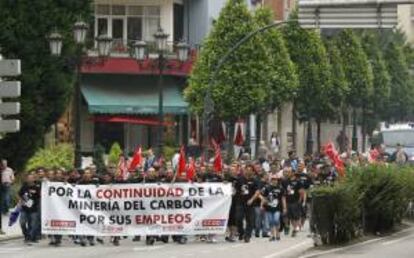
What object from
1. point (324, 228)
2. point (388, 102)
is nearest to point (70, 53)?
point (324, 228)

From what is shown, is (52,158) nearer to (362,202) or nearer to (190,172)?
(190,172)

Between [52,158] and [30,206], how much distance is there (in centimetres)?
1439

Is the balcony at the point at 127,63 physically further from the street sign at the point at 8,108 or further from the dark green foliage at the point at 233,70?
the street sign at the point at 8,108

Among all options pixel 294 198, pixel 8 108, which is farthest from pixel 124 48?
pixel 8 108

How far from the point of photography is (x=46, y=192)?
25.3 metres

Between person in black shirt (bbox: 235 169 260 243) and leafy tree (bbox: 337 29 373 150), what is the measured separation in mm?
43660

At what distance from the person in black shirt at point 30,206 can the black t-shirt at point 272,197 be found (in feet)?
17.0

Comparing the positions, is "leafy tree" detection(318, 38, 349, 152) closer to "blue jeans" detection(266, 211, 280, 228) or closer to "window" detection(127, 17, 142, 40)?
"window" detection(127, 17, 142, 40)

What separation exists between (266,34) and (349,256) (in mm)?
34837

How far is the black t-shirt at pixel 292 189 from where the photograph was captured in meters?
27.5

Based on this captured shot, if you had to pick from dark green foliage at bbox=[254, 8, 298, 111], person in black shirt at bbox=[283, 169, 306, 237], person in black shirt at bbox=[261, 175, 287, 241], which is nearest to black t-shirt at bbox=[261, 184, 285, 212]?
person in black shirt at bbox=[261, 175, 287, 241]

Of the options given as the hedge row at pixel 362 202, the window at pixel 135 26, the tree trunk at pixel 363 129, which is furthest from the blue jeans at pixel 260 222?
the tree trunk at pixel 363 129

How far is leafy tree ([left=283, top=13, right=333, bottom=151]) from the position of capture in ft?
201

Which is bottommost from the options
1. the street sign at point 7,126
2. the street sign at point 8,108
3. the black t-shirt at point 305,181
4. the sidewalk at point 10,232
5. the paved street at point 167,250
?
the sidewalk at point 10,232
